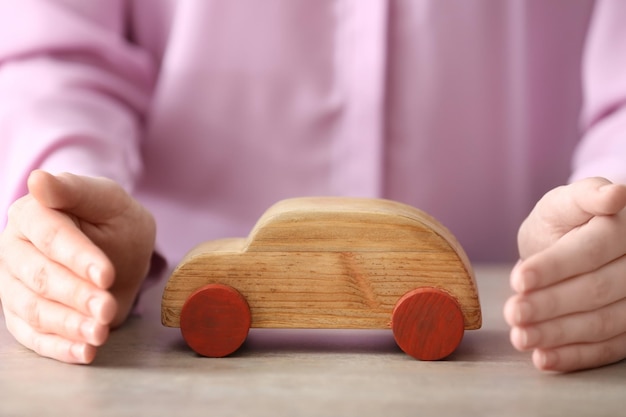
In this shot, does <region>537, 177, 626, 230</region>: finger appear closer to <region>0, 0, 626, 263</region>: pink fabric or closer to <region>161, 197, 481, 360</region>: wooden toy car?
<region>161, 197, 481, 360</region>: wooden toy car

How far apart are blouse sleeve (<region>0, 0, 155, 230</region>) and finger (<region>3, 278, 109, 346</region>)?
0.65 feet

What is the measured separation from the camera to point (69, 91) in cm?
104

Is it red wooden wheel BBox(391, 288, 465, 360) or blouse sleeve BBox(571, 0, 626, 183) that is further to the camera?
blouse sleeve BBox(571, 0, 626, 183)

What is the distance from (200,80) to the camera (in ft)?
3.72

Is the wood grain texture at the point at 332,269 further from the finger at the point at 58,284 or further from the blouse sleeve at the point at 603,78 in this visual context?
the blouse sleeve at the point at 603,78

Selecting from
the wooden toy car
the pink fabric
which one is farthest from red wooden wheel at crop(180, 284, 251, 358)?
the pink fabric

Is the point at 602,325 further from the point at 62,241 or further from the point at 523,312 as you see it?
the point at 62,241

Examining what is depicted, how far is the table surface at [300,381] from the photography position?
0.57m

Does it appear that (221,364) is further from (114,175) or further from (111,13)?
(111,13)

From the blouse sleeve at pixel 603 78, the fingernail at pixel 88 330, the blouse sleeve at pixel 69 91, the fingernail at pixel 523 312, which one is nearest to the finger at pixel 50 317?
the fingernail at pixel 88 330

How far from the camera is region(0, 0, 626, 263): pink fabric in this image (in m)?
1.07

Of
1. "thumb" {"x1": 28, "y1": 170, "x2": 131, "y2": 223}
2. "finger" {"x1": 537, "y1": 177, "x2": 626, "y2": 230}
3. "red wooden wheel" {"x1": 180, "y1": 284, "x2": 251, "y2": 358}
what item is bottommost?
"red wooden wheel" {"x1": 180, "y1": 284, "x2": 251, "y2": 358}

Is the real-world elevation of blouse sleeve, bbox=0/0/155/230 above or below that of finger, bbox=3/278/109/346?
above

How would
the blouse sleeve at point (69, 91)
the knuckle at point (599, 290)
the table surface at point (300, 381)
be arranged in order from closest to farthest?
the table surface at point (300, 381), the knuckle at point (599, 290), the blouse sleeve at point (69, 91)
